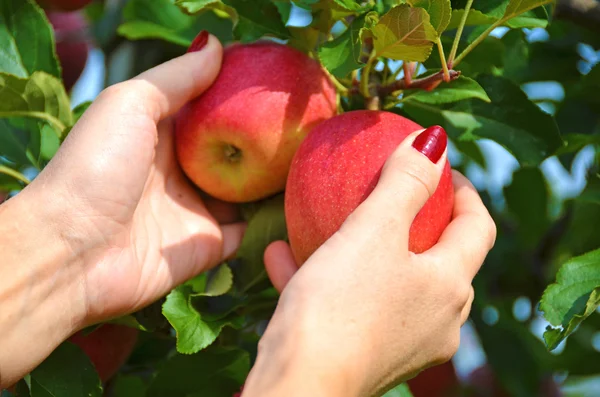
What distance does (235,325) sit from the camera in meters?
1.04

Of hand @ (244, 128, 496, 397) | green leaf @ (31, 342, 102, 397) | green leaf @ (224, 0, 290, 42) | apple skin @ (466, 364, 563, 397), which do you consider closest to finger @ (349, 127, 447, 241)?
hand @ (244, 128, 496, 397)

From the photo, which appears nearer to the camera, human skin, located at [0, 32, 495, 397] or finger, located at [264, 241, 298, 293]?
human skin, located at [0, 32, 495, 397]

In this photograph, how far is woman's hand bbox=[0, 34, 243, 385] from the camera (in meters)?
0.94

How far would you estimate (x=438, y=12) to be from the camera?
86cm

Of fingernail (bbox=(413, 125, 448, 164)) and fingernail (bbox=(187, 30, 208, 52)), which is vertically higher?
fingernail (bbox=(187, 30, 208, 52))

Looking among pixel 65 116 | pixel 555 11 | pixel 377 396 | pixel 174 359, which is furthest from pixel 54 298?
pixel 555 11

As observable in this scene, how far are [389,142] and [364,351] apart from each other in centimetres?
28

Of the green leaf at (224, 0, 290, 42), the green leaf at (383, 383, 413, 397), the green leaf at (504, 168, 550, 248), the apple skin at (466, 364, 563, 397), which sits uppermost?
the green leaf at (224, 0, 290, 42)

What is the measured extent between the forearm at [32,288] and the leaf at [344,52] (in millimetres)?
409

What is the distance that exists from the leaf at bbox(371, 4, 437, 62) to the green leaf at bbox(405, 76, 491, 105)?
0.10m

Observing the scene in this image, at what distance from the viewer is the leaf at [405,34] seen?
2.74ft

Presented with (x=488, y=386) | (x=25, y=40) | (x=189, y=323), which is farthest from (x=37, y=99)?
(x=488, y=386)

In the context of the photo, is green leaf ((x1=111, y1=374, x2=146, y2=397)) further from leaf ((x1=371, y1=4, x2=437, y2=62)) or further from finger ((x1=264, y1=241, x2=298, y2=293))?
leaf ((x1=371, y1=4, x2=437, y2=62))

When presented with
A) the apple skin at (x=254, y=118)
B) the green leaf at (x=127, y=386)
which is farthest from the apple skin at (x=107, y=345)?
the apple skin at (x=254, y=118)
